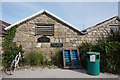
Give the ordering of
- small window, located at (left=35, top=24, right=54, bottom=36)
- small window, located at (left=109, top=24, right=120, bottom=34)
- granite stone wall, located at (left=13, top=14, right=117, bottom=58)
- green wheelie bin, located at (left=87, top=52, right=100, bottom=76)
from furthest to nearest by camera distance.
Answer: small window, located at (left=109, top=24, right=120, bottom=34)
small window, located at (left=35, top=24, right=54, bottom=36)
granite stone wall, located at (left=13, top=14, right=117, bottom=58)
green wheelie bin, located at (left=87, top=52, right=100, bottom=76)

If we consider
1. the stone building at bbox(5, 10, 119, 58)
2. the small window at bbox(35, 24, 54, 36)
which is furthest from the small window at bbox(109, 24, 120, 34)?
the small window at bbox(35, 24, 54, 36)

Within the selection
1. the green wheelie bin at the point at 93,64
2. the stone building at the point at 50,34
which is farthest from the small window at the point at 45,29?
the green wheelie bin at the point at 93,64

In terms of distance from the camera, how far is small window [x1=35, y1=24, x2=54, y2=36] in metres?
6.09

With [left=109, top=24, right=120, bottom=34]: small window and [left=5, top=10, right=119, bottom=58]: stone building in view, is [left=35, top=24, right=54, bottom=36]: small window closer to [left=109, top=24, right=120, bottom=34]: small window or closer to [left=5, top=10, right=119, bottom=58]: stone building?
[left=5, top=10, right=119, bottom=58]: stone building

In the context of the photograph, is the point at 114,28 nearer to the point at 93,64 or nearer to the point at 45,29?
the point at 93,64

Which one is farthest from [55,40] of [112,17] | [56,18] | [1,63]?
[112,17]

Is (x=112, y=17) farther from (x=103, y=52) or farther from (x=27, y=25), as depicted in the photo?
(x=27, y=25)

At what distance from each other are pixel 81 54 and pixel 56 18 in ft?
11.1

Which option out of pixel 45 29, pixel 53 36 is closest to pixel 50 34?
pixel 53 36

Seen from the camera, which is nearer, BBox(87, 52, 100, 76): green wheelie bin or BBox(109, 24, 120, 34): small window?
BBox(87, 52, 100, 76): green wheelie bin

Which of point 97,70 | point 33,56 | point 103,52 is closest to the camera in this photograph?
point 97,70

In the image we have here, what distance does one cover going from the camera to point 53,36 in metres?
6.14

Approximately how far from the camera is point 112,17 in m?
6.86

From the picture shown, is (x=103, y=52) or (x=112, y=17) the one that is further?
(x=112, y=17)
